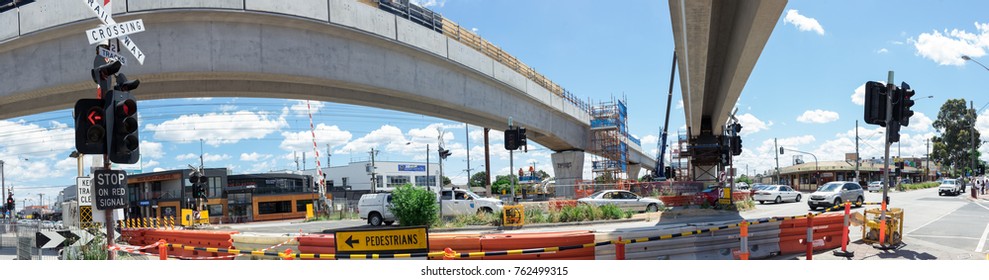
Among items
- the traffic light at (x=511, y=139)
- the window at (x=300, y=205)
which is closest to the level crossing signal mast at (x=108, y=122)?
the traffic light at (x=511, y=139)

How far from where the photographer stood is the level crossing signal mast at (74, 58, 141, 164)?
8617mm

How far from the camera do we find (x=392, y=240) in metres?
8.55

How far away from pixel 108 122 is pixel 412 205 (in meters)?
12.4

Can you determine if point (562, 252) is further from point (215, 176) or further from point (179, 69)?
point (215, 176)

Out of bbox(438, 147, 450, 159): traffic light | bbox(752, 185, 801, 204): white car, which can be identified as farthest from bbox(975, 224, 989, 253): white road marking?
bbox(752, 185, 801, 204): white car

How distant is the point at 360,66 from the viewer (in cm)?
1811

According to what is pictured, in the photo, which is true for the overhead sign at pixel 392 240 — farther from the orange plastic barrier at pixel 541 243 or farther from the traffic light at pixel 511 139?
the traffic light at pixel 511 139

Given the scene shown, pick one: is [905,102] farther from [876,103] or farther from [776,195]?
[776,195]

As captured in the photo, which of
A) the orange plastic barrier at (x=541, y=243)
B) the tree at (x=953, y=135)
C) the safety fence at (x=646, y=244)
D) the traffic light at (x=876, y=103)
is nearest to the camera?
the safety fence at (x=646, y=244)

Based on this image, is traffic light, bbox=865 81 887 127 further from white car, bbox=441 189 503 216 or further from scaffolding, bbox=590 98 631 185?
scaffolding, bbox=590 98 631 185

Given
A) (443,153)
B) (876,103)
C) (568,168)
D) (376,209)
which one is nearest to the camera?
(876,103)

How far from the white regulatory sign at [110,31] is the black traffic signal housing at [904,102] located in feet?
46.6

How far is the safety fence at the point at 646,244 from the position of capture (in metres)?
9.89

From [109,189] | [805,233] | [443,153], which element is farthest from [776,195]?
[109,189]
